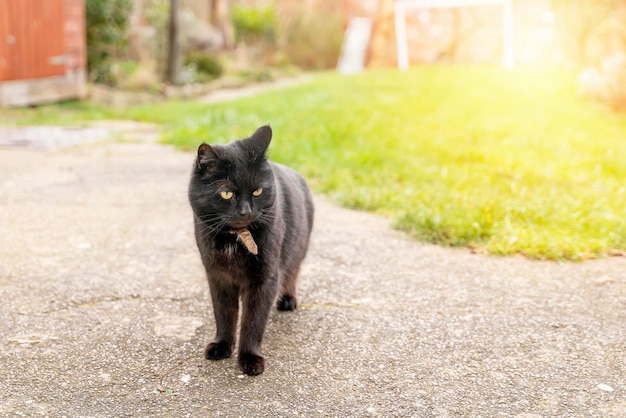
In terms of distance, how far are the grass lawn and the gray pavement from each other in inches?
11.4

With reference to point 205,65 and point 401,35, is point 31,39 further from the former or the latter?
point 401,35

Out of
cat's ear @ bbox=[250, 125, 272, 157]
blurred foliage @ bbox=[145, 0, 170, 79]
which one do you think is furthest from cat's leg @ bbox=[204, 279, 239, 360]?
blurred foliage @ bbox=[145, 0, 170, 79]

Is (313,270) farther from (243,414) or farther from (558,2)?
(558,2)

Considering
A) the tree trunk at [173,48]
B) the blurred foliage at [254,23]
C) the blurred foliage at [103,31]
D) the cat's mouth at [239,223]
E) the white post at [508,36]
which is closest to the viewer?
the cat's mouth at [239,223]

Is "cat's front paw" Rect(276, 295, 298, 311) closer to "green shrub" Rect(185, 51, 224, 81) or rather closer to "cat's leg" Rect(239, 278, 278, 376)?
"cat's leg" Rect(239, 278, 278, 376)

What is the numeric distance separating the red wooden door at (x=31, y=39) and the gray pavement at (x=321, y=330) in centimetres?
527

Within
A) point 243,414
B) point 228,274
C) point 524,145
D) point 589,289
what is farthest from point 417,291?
point 524,145

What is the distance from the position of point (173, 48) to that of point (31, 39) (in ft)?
10.4

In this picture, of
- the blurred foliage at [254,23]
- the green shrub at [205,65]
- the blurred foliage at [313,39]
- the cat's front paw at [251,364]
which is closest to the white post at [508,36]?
the blurred foliage at [313,39]

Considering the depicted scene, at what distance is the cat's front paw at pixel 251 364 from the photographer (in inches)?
88.4

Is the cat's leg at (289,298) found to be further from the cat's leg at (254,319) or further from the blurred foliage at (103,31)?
the blurred foliage at (103,31)

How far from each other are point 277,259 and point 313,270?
0.92 metres

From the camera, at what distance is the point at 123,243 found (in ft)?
11.7

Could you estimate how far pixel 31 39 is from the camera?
8789 mm
